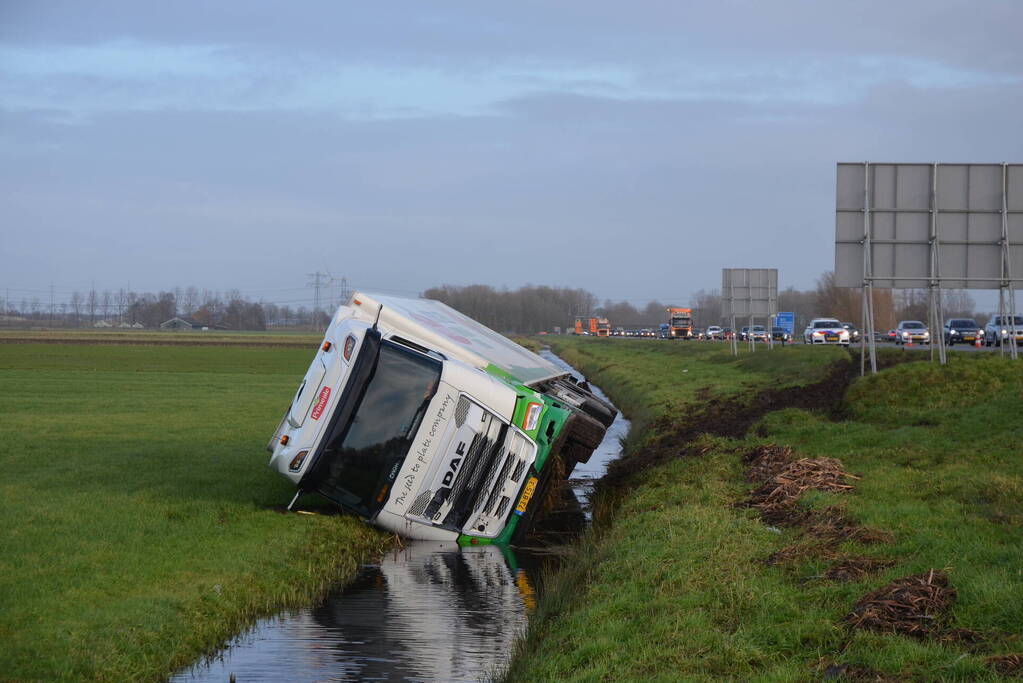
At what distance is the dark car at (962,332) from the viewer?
188ft

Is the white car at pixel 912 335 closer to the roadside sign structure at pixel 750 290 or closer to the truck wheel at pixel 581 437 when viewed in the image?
the roadside sign structure at pixel 750 290

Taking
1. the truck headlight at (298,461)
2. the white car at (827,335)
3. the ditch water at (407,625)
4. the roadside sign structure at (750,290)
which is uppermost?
the roadside sign structure at (750,290)

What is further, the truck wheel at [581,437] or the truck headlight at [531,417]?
the truck wheel at [581,437]

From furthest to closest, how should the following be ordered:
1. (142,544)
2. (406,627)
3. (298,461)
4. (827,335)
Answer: (827,335) → (298,461) → (142,544) → (406,627)

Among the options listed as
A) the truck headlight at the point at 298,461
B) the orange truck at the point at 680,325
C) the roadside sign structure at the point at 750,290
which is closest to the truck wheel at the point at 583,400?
the truck headlight at the point at 298,461

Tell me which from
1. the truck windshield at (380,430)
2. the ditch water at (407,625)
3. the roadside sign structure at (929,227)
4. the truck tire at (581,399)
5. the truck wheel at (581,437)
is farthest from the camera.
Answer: the roadside sign structure at (929,227)

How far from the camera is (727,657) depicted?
23.7 feet

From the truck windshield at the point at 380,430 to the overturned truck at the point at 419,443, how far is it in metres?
0.01

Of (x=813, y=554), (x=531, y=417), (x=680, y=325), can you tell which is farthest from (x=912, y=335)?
(x=813, y=554)

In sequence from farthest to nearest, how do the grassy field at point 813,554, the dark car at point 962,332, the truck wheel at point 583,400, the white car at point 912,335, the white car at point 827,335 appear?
1. the white car at point 827,335
2. the white car at point 912,335
3. the dark car at point 962,332
4. the truck wheel at point 583,400
5. the grassy field at point 813,554

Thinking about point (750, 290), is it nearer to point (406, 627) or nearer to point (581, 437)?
point (581, 437)

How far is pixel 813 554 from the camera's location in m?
9.59

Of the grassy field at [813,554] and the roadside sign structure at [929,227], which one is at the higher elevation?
the roadside sign structure at [929,227]

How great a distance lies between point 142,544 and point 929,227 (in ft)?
53.9
